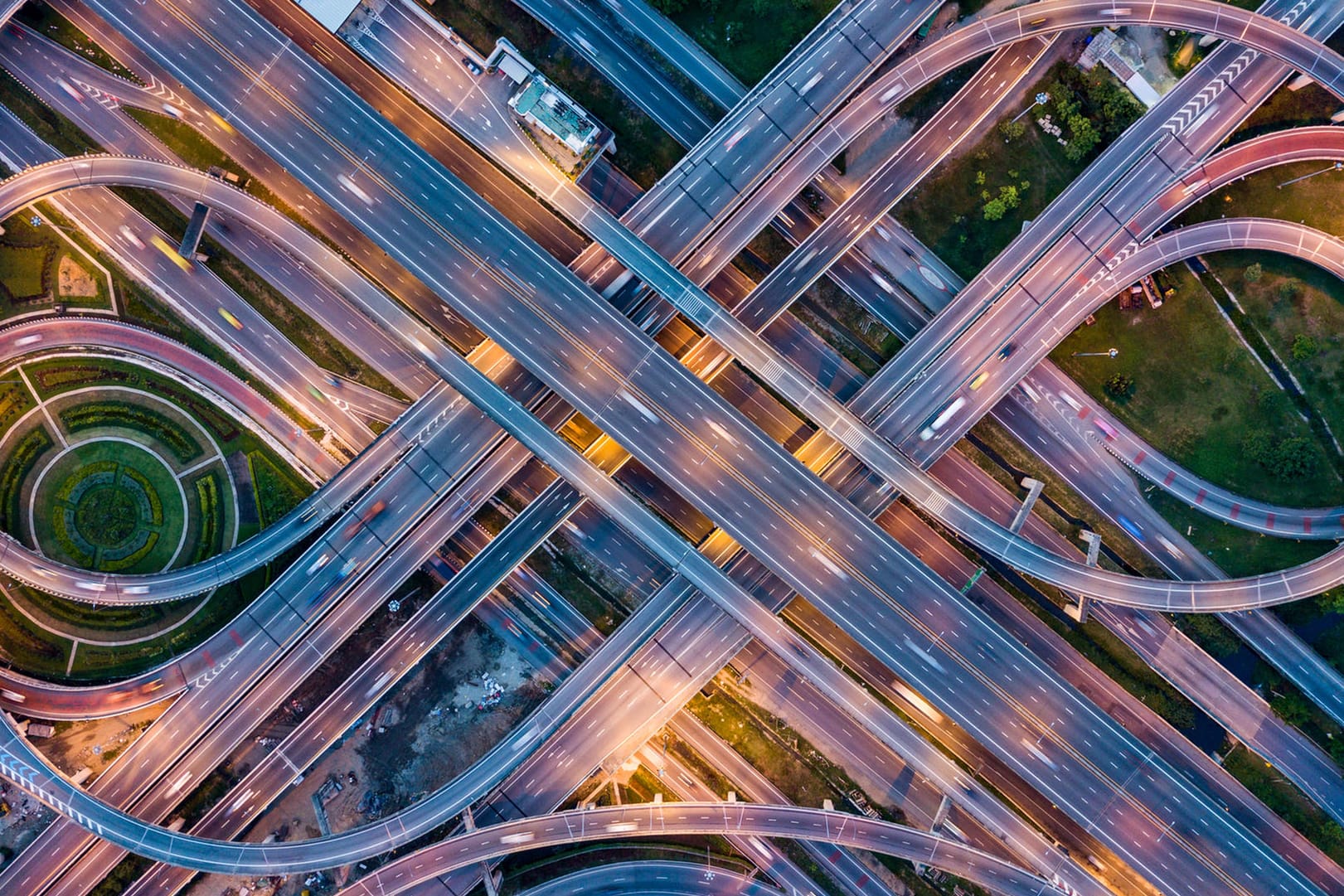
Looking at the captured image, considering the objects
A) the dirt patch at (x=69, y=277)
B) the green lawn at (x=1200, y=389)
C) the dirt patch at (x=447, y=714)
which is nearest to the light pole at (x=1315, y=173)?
the green lawn at (x=1200, y=389)

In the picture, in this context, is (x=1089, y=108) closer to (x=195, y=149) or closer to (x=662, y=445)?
(x=662, y=445)

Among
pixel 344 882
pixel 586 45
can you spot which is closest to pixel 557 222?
pixel 586 45

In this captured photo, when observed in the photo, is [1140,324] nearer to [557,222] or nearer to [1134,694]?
[1134,694]

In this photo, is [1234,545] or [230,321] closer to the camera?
[1234,545]

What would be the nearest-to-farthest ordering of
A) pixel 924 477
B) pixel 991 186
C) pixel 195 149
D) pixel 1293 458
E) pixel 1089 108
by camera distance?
pixel 924 477 < pixel 1293 458 < pixel 1089 108 < pixel 991 186 < pixel 195 149

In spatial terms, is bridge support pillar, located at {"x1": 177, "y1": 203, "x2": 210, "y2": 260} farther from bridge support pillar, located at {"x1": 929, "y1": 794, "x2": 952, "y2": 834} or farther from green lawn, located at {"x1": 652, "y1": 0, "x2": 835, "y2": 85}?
bridge support pillar, located at {"x1": 929, "y1": 794, "x2": 952, "y2": 834}

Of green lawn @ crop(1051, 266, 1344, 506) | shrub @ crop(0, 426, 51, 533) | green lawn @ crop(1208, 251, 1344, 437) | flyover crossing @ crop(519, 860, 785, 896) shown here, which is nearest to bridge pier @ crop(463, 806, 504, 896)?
flyover crossing @ crop(519, 860, 785, 896)

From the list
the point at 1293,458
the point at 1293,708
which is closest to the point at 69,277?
the point at 1293,458

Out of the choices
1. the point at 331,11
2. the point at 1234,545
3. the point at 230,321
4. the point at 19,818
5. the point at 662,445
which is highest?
the point at 1234,545

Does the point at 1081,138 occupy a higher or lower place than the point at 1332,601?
higher
